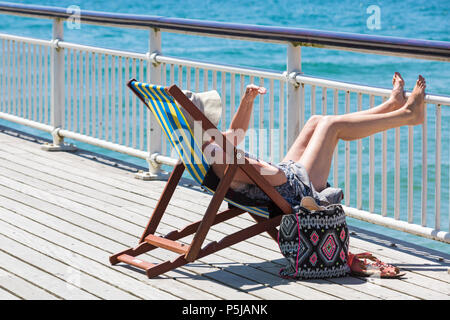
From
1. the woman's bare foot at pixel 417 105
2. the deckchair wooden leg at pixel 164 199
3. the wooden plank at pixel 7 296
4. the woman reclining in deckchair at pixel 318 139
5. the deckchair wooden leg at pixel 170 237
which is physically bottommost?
the wooden plank at pixel 7 296

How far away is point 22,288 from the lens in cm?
357

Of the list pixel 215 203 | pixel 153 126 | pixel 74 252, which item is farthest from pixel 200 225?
pixel 153 126

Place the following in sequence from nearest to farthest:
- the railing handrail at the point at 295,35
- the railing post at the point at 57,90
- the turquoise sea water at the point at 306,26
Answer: the railing handrail at the point at 295,35 < the railing post at the point at 57,90 < the turquoise sea water at the point at 306,26

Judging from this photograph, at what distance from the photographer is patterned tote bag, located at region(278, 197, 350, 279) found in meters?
3.76

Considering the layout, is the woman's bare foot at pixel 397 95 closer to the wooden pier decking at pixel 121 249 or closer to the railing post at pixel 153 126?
the wooden pier decking at pixel 121 249

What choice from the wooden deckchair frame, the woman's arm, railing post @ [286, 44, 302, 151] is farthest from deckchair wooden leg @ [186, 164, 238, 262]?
railing post @ [286, 44, 302, 151]

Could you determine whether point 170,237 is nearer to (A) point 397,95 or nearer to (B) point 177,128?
(B) point 177,128

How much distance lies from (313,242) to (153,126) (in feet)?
8.40

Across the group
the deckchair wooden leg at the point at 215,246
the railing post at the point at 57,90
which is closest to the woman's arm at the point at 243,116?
the deckchair wooden leg at the point at 215,246

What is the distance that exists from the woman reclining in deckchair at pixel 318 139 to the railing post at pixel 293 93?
0.63 m

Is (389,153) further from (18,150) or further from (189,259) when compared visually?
(189,259)

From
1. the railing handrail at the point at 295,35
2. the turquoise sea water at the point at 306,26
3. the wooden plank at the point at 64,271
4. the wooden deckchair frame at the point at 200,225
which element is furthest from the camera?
the turquoise sea water at the point at 306,26

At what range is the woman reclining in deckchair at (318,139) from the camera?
395 centimetres
